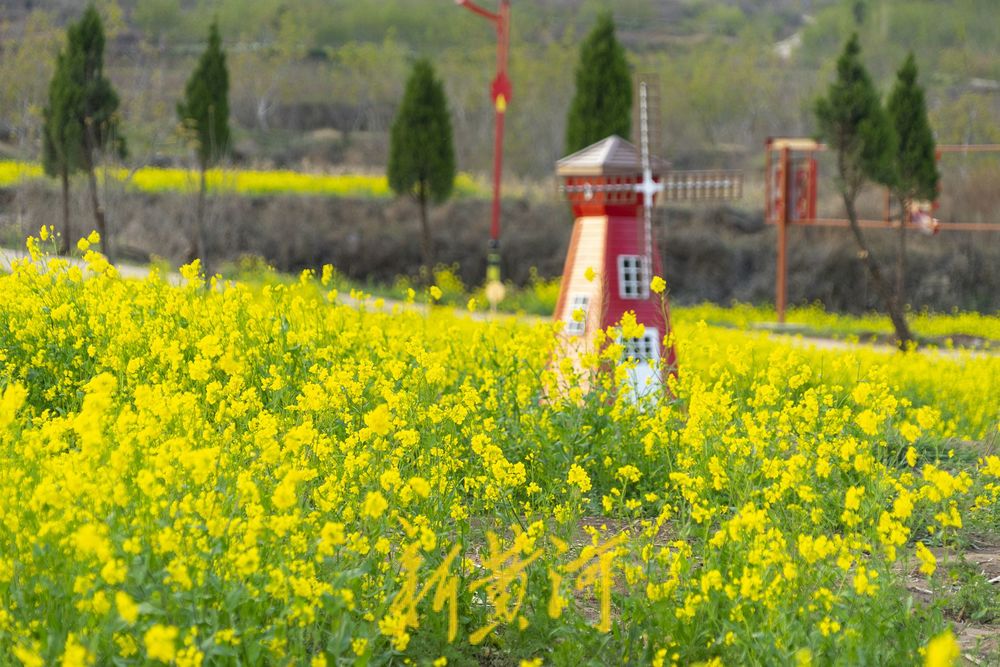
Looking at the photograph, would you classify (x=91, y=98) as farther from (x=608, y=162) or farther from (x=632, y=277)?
(x=632, y=277)

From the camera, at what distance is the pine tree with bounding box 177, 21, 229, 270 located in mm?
22828

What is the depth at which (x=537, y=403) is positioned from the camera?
680 cm

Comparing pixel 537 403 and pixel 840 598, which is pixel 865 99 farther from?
pixel 840 598

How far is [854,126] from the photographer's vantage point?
51.9ft

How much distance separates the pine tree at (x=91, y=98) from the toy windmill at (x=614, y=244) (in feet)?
43.1

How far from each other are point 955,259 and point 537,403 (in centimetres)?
2292

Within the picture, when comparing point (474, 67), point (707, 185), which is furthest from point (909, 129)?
point (474, 67)

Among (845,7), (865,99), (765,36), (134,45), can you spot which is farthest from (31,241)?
(845,7)

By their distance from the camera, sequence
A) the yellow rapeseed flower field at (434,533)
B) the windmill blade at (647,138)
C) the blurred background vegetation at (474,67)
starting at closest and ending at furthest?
the yellow rapeseed flower field at (434,533), the windmill blade at (647,138), the blurred background vegetation at (474,67)

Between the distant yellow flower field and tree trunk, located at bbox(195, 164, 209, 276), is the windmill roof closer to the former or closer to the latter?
tree trunk, located at bbox(195, 164, 209, 276)

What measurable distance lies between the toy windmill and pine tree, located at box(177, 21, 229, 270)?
13.7m

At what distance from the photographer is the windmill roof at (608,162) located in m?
10.1

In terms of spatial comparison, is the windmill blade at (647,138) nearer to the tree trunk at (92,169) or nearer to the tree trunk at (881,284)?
the tree trunk at (881,284)

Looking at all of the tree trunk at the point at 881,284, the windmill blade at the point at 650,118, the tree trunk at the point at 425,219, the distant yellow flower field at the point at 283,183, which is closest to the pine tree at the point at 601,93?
the tree trunk at the point at 425,219
